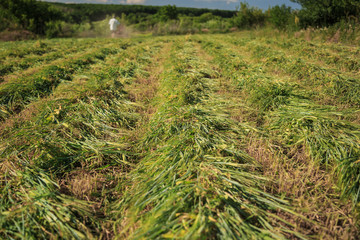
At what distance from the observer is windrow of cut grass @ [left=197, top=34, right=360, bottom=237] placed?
1727 millimetres

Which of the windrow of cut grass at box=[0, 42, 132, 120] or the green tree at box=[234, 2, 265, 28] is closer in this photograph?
the windrow of cut grass at box=[0, 42, 132, 120]

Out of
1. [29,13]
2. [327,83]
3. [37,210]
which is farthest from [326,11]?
[29,13]

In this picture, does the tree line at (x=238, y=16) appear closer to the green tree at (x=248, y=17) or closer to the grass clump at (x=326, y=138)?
the green tree at (x=248, y=17)

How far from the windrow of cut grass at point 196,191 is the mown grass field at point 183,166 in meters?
0.01

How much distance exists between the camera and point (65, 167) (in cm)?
202

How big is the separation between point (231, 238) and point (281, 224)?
0.53m

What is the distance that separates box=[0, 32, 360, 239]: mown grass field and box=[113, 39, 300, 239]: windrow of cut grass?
11mm

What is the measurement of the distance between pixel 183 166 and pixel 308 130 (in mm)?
1739

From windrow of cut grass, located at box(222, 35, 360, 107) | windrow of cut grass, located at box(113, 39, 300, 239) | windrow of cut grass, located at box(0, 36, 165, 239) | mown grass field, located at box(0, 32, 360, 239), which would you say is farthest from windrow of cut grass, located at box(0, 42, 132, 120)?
windrow of cut grass, located at box(222, 35, 360, 107)

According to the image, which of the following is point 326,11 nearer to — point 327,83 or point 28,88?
point 327,83

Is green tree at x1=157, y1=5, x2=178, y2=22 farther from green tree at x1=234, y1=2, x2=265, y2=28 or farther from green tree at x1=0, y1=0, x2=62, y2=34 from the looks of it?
green tree at x1=0, y1=0, x2=62, y2=34

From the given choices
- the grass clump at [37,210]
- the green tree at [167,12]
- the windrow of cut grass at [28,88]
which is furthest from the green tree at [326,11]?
the green tree at [167,12]

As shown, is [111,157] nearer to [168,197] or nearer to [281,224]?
[168,197]

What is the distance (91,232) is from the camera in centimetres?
146
